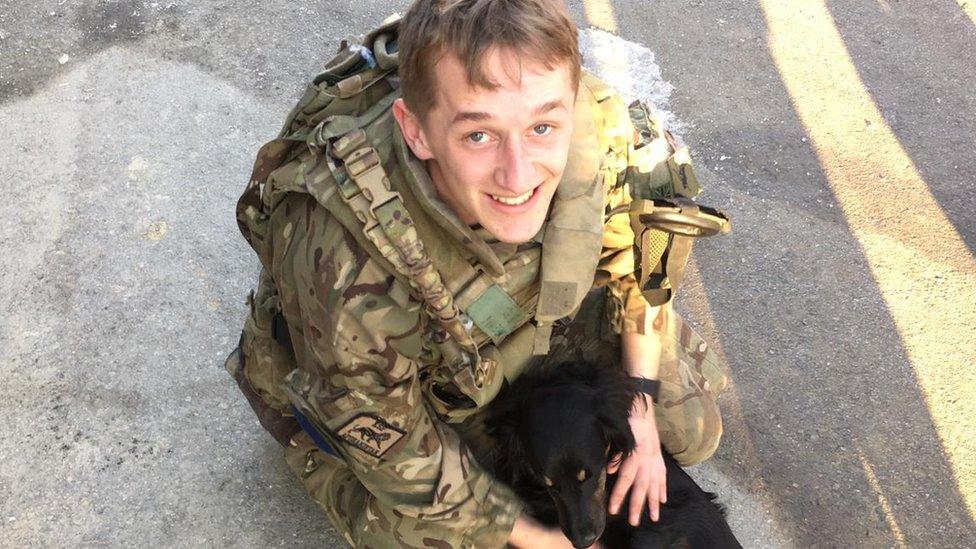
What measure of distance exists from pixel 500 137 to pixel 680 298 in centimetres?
161

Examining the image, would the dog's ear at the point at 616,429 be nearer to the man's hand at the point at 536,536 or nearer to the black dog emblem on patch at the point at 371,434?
the man's hand at the point at 536,536

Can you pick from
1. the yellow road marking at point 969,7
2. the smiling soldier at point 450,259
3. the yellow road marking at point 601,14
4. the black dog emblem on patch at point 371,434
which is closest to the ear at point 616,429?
the smiling soldier at point 450,259

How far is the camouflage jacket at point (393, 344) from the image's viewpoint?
1.91 m

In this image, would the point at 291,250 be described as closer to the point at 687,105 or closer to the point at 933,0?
the point at 687,105

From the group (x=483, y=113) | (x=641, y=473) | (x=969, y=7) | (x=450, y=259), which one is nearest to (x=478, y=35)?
(x=483, y=113)

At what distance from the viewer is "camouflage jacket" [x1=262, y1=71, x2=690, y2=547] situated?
1.91 m

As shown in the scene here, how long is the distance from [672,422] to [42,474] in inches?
73.4

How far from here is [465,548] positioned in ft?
7.42

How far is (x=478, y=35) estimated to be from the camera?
1745 mm

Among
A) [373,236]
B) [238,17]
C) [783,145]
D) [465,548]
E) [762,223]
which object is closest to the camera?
[373,236]

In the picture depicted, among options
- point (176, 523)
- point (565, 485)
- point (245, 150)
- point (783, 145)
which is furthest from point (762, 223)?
point (176, 523)

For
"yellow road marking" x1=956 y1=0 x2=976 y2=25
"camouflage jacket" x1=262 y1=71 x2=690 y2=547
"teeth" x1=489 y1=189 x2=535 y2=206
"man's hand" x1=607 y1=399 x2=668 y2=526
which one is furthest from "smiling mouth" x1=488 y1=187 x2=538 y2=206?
"yellow road marking" x1=956 y1=0 x2=976 y2=25

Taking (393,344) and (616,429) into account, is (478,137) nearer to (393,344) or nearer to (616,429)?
(393,344)

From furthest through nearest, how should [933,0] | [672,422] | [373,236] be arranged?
[933,0]
[672,422]
[373,236]
